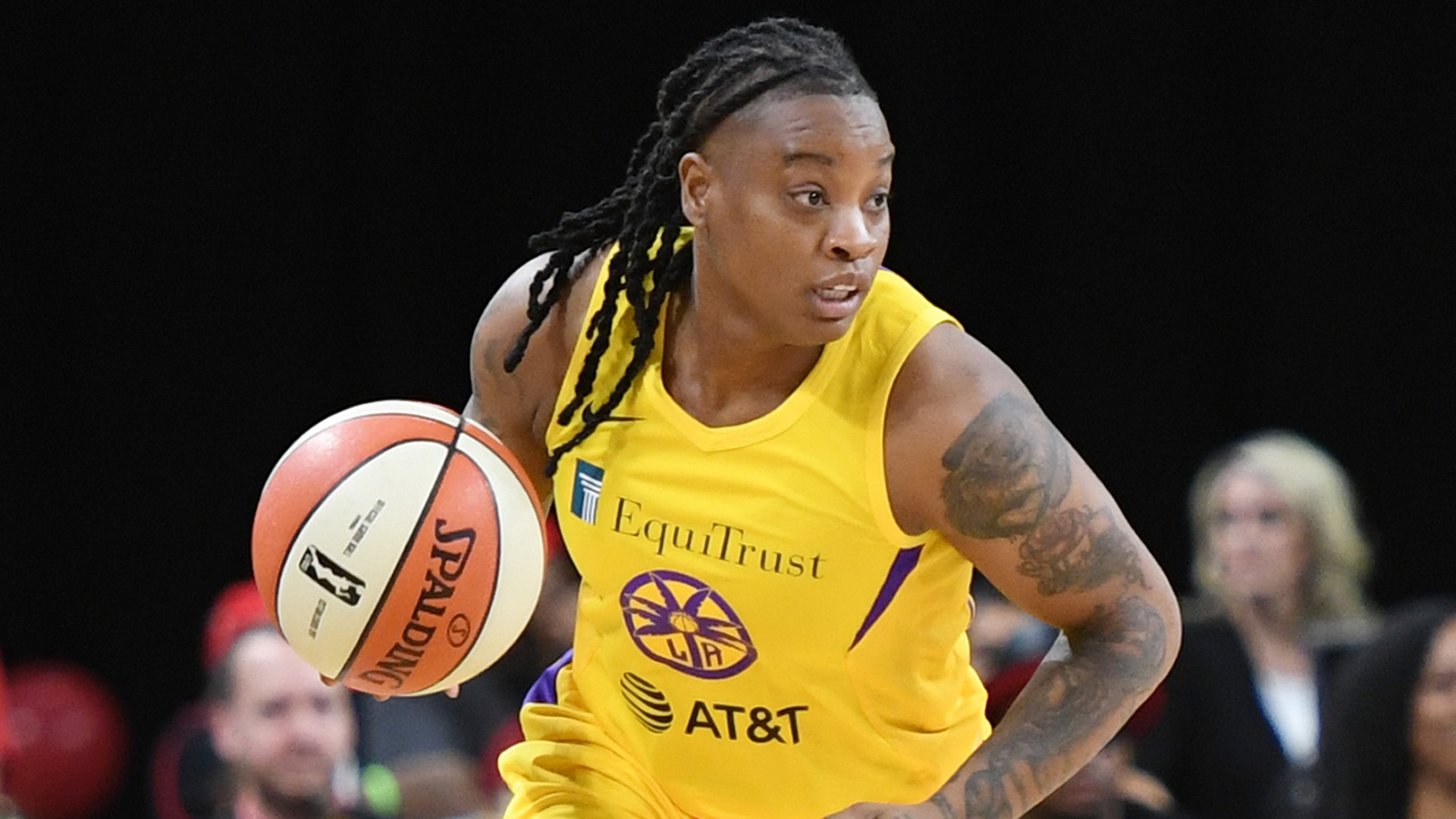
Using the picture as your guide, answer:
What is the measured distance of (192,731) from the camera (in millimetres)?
6156

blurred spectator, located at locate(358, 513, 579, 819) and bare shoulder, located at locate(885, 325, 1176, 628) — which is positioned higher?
bare shoulder, located at locate(885, 325, 1176, 628)

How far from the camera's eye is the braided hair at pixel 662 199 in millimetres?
3186

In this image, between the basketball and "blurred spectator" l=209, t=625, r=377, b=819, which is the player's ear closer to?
the basketball

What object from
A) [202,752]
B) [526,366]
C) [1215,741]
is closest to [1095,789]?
[1215,741]

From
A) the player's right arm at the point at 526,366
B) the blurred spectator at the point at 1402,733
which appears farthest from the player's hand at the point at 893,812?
the blurred spectator at the point at 1402,733

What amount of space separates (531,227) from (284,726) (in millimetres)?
3224

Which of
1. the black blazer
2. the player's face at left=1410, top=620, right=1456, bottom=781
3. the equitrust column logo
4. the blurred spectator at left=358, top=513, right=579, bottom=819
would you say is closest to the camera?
the equitrust column logo

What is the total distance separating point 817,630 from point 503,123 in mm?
4823

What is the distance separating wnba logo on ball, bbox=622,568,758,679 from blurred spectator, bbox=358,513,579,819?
6.82 ft

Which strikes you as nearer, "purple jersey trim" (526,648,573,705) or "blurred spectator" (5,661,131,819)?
"purple jersey trim" (526,648,573,705)

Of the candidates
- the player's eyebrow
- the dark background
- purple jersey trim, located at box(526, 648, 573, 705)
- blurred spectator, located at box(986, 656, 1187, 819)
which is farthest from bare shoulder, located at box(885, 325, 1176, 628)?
the dark background

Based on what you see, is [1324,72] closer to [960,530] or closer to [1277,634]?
[1277,634]

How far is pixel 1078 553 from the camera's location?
311 centimetres

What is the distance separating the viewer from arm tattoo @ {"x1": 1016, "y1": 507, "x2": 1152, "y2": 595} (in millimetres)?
3096
